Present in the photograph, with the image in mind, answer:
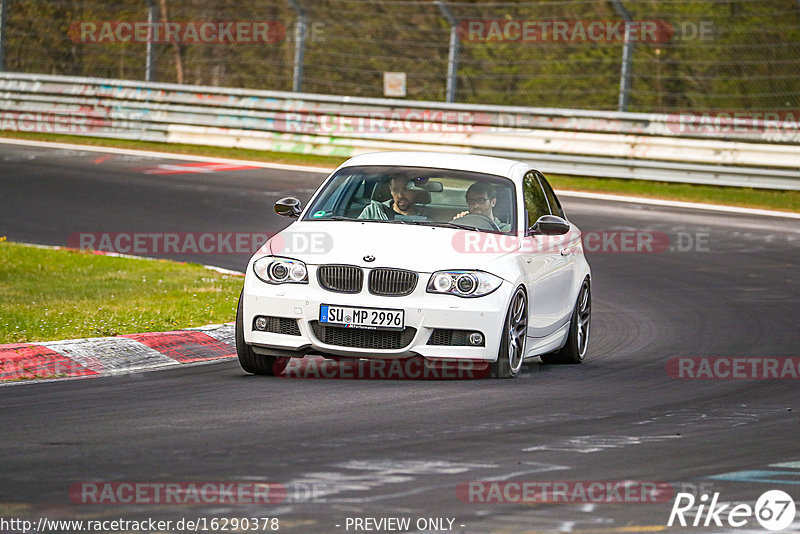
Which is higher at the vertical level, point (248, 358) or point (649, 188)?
point (649, 188)

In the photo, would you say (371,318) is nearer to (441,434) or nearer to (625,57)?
(441,434)

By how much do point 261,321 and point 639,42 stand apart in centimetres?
1602

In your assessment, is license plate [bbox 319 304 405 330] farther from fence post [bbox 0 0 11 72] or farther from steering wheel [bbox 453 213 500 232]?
fence post [bbox 0 0 11 72]

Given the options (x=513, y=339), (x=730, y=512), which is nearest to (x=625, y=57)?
(x=513, y=339)

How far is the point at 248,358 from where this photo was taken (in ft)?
30.0

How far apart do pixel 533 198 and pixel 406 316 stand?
2.20 meters

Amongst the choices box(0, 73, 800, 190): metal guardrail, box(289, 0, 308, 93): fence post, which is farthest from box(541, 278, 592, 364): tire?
box(289, 0, 308, 93): fence post

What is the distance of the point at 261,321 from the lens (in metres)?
8.95

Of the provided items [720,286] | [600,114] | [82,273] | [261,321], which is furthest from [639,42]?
[261,321]

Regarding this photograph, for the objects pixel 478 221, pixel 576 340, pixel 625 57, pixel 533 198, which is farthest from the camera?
pixel 625 57

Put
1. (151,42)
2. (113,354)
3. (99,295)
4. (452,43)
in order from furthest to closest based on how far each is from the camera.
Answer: (151,42) → (452,43) → (99,295) → (113,354)

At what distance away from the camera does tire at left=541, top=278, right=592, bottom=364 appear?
1069 centimetres

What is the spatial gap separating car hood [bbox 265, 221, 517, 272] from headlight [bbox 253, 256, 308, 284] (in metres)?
0.05

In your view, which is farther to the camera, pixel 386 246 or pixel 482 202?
pixel 482 202
